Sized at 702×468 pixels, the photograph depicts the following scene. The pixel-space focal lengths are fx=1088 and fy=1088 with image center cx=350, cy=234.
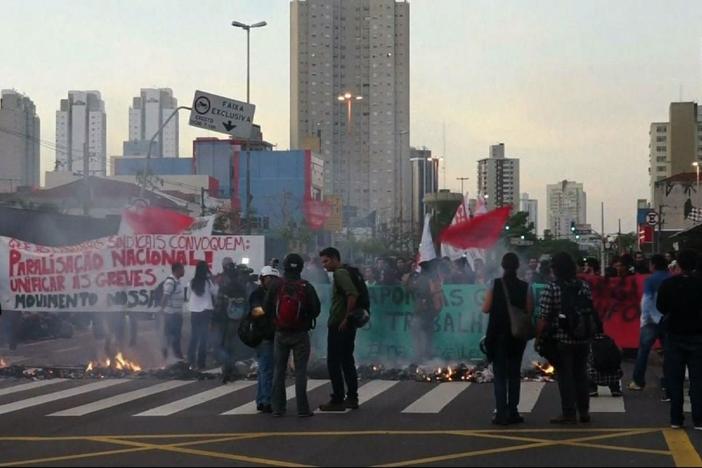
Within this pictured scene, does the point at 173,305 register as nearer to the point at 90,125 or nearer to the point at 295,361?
the point at 295,361

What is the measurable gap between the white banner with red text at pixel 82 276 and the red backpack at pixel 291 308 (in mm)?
6675

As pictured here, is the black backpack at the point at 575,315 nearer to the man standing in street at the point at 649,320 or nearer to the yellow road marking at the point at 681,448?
the yellow road marking at the point at 681,448

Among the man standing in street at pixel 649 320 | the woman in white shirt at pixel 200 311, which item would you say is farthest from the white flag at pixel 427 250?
the man standing in street at pixel 649 320

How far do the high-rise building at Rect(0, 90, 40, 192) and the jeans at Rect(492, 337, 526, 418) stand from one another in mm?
77396

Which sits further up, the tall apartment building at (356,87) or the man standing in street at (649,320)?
the tall apartment building at (356,87)

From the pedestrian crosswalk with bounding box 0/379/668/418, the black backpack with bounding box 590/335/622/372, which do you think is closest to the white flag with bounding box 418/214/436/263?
the pedestrian crosswalk with bounding box 0/379/668/418

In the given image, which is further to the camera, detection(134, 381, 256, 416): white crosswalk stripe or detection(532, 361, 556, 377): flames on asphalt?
detection(532, 361, 556, 377): flames on asphalt

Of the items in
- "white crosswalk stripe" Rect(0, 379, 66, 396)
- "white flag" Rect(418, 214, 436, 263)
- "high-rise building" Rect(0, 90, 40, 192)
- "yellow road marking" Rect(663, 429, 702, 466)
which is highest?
"high-rise building" Rect(0, 90, 40, 192)

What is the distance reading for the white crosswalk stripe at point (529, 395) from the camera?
1209 cm

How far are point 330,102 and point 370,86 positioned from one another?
732cm

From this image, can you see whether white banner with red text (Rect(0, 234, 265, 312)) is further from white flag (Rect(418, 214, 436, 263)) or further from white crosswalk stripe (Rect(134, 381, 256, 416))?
white flag (Rect(418, 214, 436, 263))

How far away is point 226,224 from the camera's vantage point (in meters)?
65.5

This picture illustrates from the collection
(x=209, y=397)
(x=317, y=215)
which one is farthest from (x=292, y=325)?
(x=317, y=215)

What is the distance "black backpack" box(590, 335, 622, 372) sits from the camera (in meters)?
12.8
